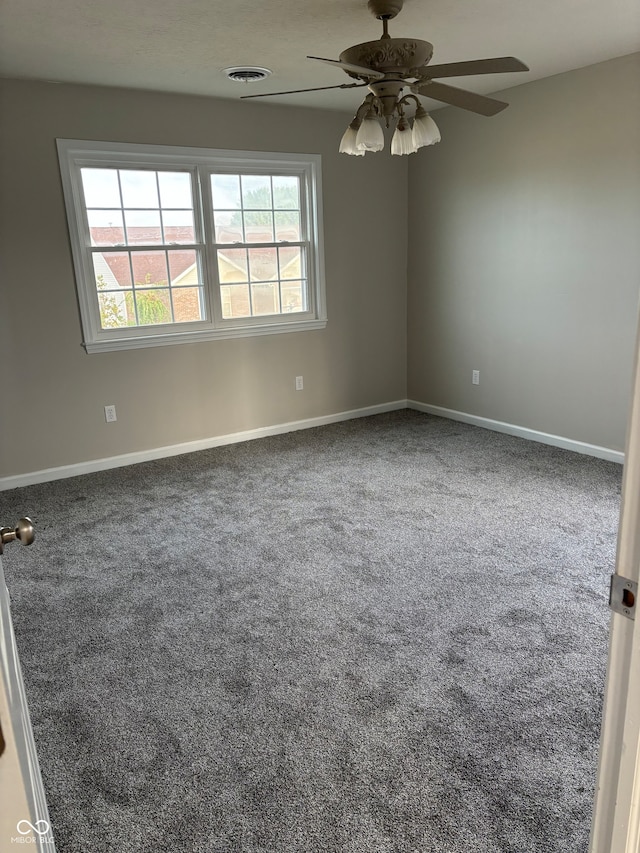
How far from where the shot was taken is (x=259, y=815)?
64.0 inches

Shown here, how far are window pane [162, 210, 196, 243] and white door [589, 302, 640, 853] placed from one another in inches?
163

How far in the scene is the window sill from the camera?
427 centimetres

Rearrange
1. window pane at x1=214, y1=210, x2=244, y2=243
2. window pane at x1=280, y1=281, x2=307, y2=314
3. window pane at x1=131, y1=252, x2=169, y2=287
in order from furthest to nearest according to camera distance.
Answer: window pane at x1=280, y1=281, x2=307, y2=314
window pane at x1=214, y1=210, x2=244, y2=243
window pane at x1=131, y1=252, x2=169, y2=287

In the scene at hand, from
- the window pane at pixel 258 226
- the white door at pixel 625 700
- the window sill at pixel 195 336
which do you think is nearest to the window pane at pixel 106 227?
the window sill at pixel 195 336

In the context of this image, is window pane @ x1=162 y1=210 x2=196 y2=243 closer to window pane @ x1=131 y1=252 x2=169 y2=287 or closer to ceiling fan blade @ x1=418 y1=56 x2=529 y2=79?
window pane @ x1=131 y1=252 x2=169 y2=287

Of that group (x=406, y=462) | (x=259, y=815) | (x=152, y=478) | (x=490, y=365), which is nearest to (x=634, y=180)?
(x=490, y=365)

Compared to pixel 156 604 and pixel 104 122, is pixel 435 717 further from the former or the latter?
pixel 104 122

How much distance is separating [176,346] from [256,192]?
53.6 inches

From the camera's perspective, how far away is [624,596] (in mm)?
845

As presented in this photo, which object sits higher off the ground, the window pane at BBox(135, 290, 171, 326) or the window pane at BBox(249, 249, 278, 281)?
the window pane at BBox(249, 249, 278, 281)

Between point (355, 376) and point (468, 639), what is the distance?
11.2 ft

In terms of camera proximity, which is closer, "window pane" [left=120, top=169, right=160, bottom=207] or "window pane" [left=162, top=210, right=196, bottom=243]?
"window pane" [left=120, top=169, right=160, bottom=207]

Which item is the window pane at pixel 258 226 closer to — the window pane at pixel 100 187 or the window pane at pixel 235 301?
the window pane at pixel 235 301

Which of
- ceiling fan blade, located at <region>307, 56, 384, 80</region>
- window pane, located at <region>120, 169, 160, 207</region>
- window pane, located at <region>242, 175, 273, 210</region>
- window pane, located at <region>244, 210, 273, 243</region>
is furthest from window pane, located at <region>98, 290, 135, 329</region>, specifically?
ceiling fan blade, located at <region>307, 56, 384, 80</region>
